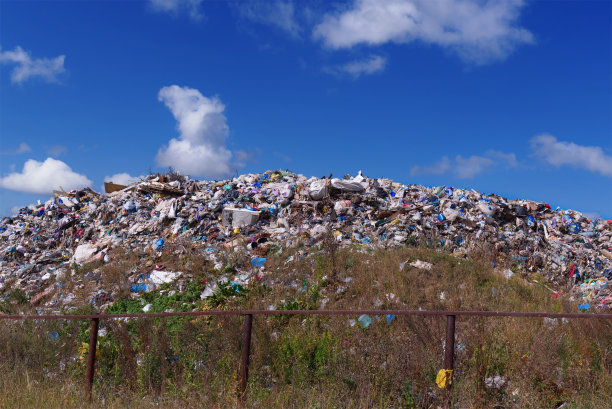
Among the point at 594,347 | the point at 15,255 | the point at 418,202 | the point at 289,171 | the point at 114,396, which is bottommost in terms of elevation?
the point at 114,396

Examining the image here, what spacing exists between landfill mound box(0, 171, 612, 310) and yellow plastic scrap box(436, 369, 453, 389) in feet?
16.0

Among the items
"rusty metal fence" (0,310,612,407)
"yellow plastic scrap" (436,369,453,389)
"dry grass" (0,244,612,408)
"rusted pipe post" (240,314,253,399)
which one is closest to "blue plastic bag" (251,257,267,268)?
"dry grass" (0,244,612,408)

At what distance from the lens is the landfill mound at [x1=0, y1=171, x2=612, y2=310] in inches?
426

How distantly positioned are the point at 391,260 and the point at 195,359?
5162mm

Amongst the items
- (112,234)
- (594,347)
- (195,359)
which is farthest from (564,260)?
(112,234)

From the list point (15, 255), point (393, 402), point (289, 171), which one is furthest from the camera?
point (289, 171)

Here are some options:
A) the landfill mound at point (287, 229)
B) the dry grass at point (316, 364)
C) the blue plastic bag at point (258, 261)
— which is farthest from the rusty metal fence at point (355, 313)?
the blue plastic bag at point (258, 261)

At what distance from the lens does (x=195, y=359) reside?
16.8 ft

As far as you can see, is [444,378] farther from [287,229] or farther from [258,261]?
[287,229]

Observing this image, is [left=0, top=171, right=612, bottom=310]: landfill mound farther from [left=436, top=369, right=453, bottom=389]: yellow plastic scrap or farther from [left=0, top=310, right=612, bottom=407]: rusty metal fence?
[left=436, top=369, right=453, bottom=389]: yellow plastic scrap

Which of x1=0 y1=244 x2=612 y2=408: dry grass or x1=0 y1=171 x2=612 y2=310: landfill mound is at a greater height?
x1=0 y1=171 x2=612 y2=310: landfill mound

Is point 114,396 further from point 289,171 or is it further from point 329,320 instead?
point 289,171

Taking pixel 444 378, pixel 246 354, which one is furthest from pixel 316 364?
pixel 444 378

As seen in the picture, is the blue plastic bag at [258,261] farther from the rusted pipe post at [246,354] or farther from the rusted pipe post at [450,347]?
the rusted pipe post at [450,347]
